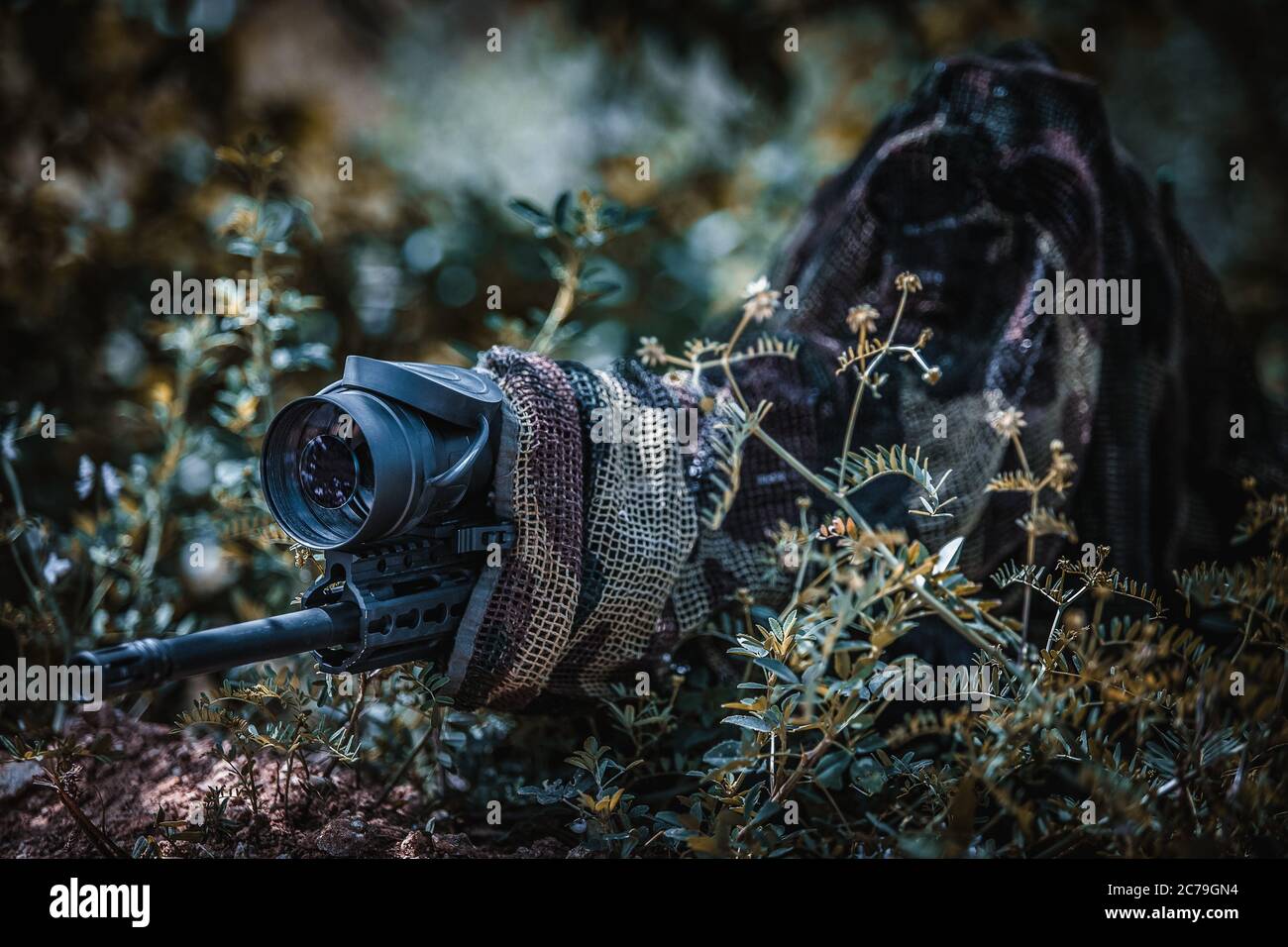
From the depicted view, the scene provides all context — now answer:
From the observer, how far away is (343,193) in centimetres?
327

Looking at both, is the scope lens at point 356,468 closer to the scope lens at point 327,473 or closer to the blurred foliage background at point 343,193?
the scope lens at point 327,473

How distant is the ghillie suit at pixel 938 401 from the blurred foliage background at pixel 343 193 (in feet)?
0.98

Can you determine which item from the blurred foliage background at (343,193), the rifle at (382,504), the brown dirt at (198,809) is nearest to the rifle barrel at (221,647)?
the rifle at (382,504)

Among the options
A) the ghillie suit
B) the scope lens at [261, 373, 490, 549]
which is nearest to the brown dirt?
the ghillie suit

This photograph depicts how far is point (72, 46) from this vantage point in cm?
279

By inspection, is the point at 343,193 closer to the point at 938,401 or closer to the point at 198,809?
the point at 938,401

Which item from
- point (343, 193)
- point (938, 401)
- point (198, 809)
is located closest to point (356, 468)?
point (198, 809)

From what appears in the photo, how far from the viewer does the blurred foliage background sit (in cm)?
191

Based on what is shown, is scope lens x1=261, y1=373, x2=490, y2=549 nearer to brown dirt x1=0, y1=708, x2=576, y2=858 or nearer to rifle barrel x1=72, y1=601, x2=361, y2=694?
rifle barrel x1=72, y1=601, x2=361, y2=694

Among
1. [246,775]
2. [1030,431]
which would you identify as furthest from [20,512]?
[1030,431]

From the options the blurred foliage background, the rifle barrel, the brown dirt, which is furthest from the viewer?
the blurred foliage background

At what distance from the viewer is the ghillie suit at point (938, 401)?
1.37 meters

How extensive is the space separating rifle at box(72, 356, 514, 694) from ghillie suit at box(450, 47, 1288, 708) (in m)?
0.05
